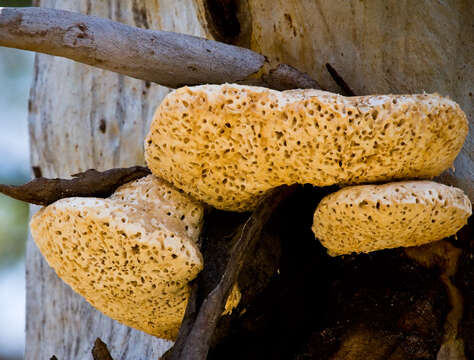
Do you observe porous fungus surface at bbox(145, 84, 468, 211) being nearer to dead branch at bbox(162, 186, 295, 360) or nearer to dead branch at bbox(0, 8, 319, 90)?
dead branch at bbox(162, 186, 295, 360)

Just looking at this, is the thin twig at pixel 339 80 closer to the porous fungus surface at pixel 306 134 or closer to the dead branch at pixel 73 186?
the porous fungus surface at pixel 306 134

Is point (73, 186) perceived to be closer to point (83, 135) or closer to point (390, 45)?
point (83, 135)

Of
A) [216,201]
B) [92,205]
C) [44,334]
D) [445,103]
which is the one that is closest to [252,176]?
[216,201]

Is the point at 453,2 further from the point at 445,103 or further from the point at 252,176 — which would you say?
the point at 252,176

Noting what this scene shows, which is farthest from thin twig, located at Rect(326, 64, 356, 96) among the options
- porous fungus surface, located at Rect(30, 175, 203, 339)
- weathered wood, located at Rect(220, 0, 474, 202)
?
porous fungus surface, located at Rect(30, 175, 203, 339)

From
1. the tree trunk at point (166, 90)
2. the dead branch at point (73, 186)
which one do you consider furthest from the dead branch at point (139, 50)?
the dead branch at point (73, 186)
